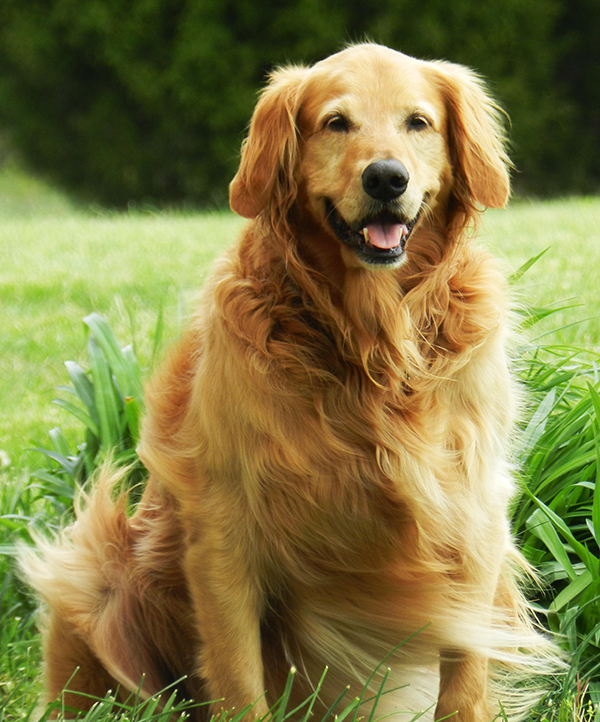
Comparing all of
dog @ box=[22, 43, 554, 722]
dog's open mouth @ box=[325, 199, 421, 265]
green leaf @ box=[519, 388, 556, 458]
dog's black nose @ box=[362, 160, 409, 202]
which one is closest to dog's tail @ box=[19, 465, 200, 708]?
dog @ box=[22, 43, 554, 722]

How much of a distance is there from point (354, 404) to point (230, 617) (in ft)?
1.88

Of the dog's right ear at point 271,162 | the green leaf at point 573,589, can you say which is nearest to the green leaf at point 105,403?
the dog's right ear at point 271,162

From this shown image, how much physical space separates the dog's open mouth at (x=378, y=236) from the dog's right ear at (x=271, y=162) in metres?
0.15

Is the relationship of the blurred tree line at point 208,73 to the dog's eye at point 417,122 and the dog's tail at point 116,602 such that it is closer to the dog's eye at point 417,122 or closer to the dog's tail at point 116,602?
the dog's tail at point 116,602

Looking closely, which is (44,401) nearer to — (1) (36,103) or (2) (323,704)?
(2) (323,704)

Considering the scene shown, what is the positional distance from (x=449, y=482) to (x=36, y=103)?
51.1 feet

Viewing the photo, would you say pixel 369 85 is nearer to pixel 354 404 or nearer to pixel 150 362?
pixel 354 404

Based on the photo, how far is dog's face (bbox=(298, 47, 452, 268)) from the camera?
77.6 inches

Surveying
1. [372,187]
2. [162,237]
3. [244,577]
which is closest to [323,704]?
[244,577]

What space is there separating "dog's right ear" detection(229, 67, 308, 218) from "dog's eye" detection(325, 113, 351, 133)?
0.09 meters

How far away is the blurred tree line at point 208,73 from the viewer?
45.2ft

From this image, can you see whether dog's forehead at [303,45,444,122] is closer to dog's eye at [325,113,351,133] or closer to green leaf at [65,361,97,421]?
dog's eye at [325,113,351,133]

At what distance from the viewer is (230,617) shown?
2059 millimetres

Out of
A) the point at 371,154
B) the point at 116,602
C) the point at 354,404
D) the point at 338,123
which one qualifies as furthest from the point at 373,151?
the point at 116,602
